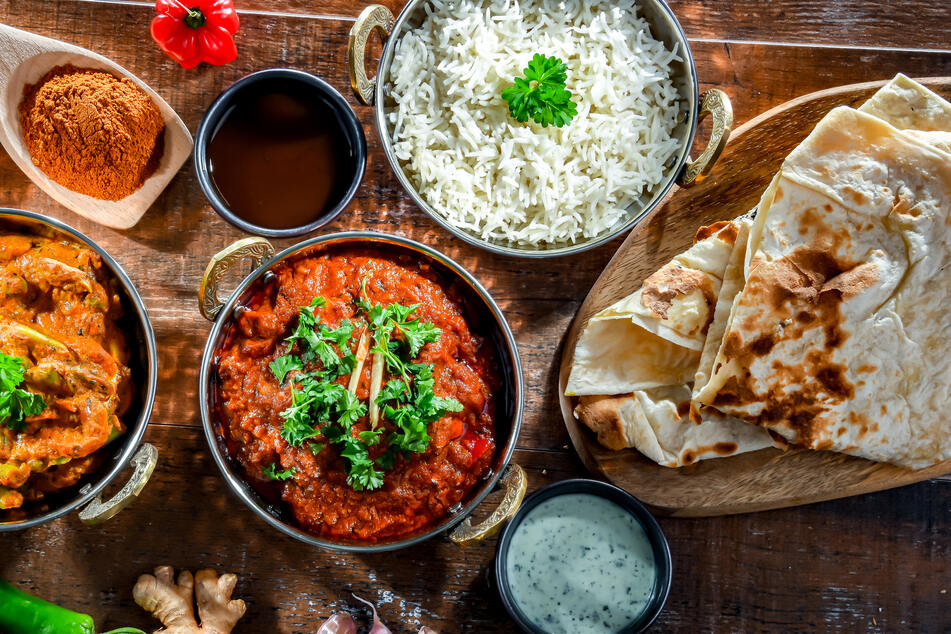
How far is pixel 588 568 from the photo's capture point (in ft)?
8.68

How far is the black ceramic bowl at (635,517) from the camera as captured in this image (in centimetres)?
256

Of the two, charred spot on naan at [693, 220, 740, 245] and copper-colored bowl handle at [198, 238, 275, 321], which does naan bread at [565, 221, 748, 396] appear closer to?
charred spot on naan at [693, 220, 740, 245]

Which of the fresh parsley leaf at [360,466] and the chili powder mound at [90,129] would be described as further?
the chili powder mound at [90,129]

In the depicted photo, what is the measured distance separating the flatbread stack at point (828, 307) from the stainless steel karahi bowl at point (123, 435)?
149 centimetres

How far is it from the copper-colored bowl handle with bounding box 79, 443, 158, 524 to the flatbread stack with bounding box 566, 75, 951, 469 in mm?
1525

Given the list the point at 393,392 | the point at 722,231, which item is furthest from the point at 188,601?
the point at 722,231

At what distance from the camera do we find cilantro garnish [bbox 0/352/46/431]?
7.04ft

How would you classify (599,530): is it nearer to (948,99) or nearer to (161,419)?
(161,419)

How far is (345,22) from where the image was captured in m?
2.76

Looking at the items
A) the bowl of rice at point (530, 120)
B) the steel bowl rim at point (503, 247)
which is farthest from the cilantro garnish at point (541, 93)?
the steel bowl rim at point (503, 247)

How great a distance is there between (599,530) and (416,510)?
0.67 meters

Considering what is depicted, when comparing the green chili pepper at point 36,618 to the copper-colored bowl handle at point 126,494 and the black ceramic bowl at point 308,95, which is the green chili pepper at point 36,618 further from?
the black ceramic bowl at point 308,95

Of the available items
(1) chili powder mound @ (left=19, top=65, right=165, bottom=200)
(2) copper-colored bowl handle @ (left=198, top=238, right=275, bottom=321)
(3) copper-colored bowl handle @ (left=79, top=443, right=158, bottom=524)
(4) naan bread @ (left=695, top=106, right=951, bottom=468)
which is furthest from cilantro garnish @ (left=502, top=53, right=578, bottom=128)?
(3) copper-colored bowl handle @ (left=79, top=443, right=158, bottom=524)

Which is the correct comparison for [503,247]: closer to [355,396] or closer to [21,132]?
[355,396]
